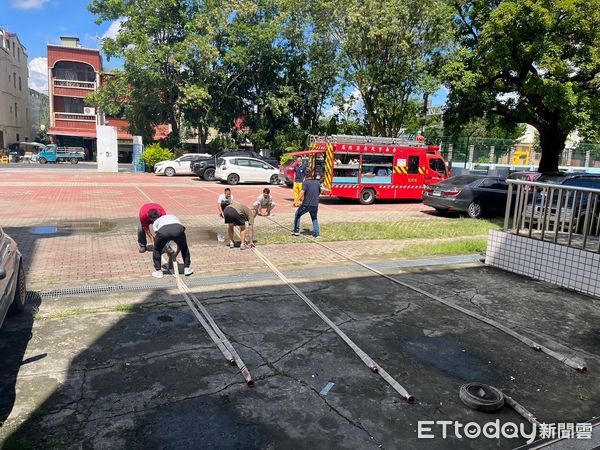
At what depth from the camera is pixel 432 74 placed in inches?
944

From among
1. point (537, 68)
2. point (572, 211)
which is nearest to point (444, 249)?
point (572, 211)

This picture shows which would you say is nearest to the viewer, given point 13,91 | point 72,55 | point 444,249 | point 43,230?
point 444,249

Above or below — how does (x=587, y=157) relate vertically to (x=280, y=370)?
above

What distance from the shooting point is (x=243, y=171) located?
84.4 feet

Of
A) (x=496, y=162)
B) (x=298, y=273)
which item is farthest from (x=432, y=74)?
(x=298, y=273)

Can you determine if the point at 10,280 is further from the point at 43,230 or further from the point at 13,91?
the point at 13,91

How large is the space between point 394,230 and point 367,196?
6.32 metres

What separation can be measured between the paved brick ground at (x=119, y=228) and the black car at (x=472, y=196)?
29.2 inches

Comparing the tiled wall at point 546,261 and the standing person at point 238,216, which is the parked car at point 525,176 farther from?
the standing person at point 238,216

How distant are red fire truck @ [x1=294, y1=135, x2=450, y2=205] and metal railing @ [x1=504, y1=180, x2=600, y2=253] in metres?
9.81

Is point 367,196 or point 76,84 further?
point 76,84

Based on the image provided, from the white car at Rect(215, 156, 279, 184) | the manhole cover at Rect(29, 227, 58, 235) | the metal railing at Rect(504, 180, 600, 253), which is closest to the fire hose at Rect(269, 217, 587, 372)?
the metal railing at Rect(504, 180, 600, 253)

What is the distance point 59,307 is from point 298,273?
367cm

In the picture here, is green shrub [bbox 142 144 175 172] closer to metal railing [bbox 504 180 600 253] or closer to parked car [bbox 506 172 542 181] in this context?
parked car [bbox 506 172 542 181]
